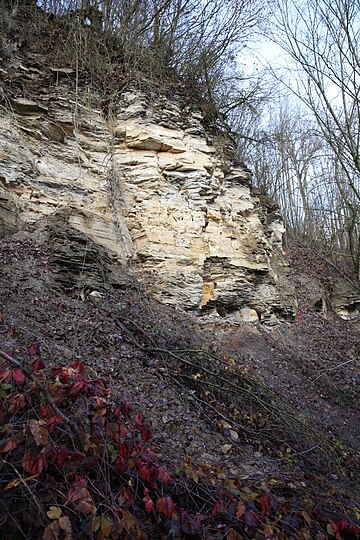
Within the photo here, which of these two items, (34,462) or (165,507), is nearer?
(34,462)

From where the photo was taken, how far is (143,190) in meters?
8.14

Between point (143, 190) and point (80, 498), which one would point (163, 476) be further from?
point (143, 190)

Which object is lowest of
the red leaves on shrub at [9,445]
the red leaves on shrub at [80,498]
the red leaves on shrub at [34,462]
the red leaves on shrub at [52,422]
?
the red leaves on shrub at [80,498]

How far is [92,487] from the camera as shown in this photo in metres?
2.19

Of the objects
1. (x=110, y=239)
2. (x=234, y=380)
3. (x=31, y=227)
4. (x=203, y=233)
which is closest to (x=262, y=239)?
(x=203, y=233)

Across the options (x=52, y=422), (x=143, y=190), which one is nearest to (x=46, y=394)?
(x=52, y=422)

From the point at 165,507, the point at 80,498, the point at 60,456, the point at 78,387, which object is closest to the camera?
the point at 80,498

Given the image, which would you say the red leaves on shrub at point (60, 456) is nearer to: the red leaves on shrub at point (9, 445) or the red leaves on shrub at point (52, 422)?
the red leaves on shrub at point (52, 422)

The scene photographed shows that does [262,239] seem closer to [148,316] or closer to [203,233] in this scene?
[203,233]

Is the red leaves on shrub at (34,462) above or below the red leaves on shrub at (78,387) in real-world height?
below

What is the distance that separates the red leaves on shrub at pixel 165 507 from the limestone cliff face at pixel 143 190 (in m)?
5.20

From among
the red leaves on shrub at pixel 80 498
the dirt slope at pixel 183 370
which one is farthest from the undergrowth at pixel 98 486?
the dirt slope at pixel 183 370

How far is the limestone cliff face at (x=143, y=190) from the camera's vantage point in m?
7.34

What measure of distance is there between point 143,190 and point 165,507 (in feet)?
22.6
